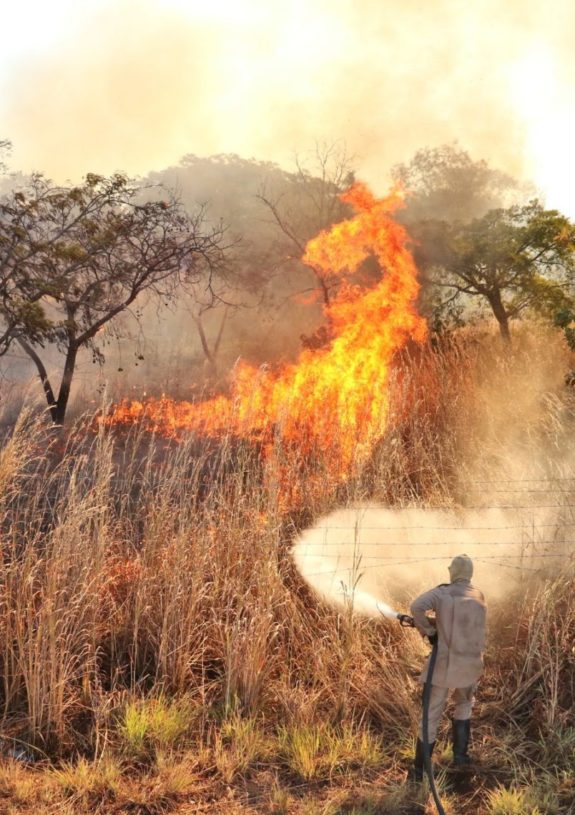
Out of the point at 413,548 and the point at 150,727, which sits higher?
the point at 413,548

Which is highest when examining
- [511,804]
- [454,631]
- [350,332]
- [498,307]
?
[498,307]

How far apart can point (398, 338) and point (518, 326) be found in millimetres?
3104

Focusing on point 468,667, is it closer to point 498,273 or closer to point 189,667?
point 189,667

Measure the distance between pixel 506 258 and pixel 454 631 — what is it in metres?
12.2

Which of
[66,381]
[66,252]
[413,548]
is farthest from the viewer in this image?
[66,381]

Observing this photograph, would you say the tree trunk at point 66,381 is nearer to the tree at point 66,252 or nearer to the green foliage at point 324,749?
the tree at point 66,252

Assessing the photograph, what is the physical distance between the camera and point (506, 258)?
14125 millimetres

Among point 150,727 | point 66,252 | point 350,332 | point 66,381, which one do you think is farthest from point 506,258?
point 150,727

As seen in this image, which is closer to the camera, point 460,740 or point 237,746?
point 460,740

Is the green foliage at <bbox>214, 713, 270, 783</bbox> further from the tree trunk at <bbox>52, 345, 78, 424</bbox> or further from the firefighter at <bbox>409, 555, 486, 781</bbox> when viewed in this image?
the tree trunk at <bbox>52, 345, 78, 424</bbox>

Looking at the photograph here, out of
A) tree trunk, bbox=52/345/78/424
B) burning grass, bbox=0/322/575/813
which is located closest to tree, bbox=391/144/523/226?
tree trunk, bbox=52/345/78/424

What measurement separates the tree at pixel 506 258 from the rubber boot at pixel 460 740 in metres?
10.3

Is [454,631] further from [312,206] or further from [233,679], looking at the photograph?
[312,206]

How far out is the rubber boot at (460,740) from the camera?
3721mm
